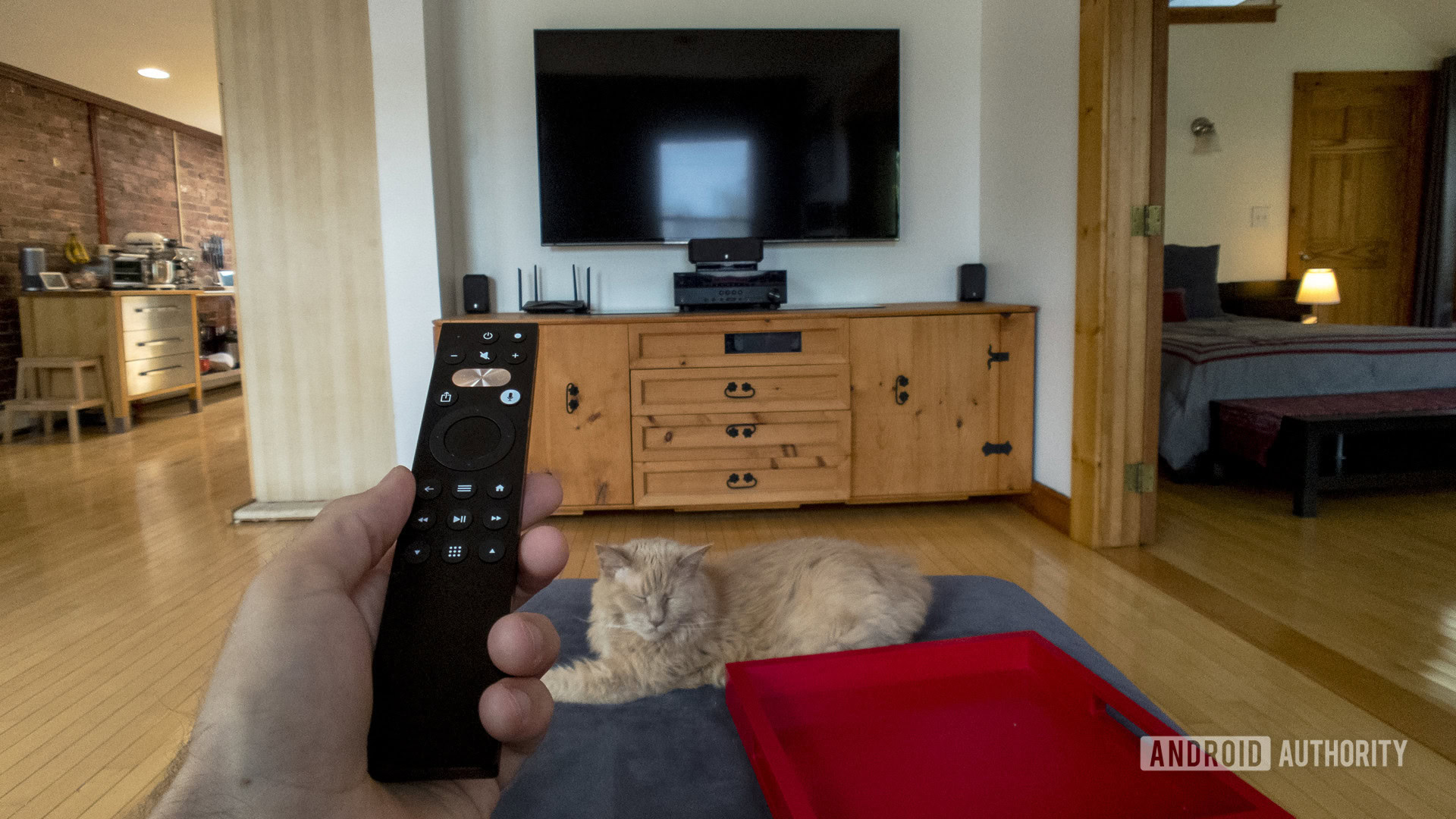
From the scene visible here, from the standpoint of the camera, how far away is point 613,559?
1.24m

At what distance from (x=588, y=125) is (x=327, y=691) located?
2.55 m

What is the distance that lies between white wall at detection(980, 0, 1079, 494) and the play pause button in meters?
2.10

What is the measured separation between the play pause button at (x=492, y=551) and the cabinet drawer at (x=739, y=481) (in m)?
1.94

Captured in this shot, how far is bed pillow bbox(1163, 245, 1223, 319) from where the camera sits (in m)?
4.30

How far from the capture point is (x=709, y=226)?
113 inches

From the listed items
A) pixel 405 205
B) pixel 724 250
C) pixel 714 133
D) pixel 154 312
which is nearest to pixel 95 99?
pixel 154 312

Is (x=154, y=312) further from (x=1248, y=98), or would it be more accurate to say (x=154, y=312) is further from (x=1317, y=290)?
(x=1317, y=290)

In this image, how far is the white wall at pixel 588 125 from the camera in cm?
286

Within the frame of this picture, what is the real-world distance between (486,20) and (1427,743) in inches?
124

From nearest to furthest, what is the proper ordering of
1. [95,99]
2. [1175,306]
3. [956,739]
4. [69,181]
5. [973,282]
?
[956,739] → [973,282] → [1175,306] → [69,181] → [95,99]

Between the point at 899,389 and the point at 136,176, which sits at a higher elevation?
the point at 136,176

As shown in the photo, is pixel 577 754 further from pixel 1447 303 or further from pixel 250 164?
pixel 1447 303

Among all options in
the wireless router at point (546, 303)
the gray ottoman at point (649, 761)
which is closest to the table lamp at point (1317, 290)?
the wireless router at point (546, 303)

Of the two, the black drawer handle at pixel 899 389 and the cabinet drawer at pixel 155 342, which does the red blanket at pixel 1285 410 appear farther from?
the cabinet drawer at pixel 155 342
